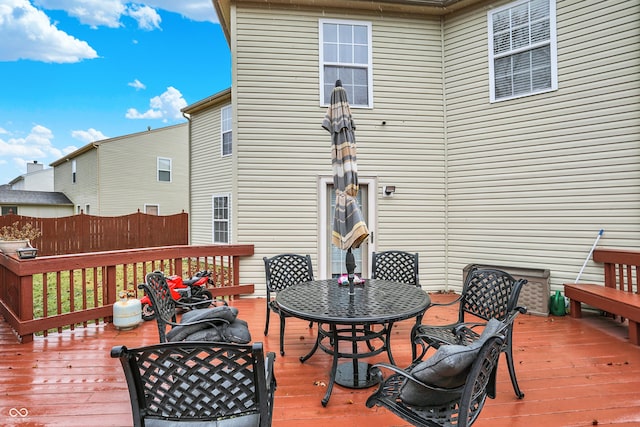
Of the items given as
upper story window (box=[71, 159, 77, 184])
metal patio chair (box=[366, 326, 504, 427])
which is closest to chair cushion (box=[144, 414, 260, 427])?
metal patio chair (box=[366, 326, 504, 427])

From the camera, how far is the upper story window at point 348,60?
5.79 metres

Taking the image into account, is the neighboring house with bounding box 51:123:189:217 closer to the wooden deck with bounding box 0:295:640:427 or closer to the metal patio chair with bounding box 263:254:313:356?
the wooden deck with bounding box 0:295:640:427

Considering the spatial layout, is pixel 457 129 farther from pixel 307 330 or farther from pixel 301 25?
pixel 307 330

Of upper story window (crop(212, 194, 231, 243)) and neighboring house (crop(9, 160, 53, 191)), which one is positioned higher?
neighboring house (crop(9, 160, 53, 191))

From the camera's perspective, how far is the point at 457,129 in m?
5.86

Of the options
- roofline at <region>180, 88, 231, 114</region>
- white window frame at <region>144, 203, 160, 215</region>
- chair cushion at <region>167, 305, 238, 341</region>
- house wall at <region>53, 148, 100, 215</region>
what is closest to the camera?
chair cushion at <region>167, 305, 238, 341</region>

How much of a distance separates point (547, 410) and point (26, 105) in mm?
28453

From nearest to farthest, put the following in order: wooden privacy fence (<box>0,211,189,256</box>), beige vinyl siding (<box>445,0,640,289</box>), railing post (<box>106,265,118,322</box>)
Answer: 1. railing post (<box>106,265,118,322</box>)
2. beige vinyl siding (<box>445,0,640,289</box>)
3. wooden privacy fence (<box>0,211,189,256</box>)

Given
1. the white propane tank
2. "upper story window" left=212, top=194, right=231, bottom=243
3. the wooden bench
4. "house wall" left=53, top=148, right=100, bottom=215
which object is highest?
"house wall" left=53, top=148, right=100, bottom=215

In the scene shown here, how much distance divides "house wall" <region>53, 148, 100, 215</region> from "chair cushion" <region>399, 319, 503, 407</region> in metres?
15.4

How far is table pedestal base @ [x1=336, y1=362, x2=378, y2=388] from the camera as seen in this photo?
8.64ft

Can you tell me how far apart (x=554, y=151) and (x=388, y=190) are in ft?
8.52

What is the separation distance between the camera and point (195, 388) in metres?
1.36

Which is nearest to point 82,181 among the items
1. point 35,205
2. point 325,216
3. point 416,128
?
point 35,205
